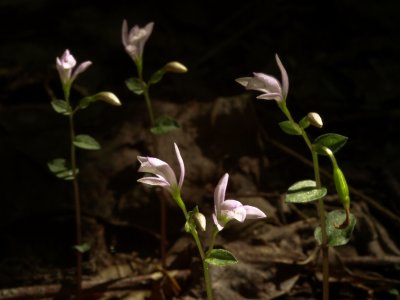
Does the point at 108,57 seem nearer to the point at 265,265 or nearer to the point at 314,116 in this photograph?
the point at 265,265

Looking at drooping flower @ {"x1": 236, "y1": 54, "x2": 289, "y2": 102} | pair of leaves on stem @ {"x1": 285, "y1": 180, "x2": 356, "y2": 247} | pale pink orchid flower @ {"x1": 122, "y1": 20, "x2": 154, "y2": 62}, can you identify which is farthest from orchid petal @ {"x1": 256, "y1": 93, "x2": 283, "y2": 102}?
pale pink orchid flower @ {"x1": 122, "y1": 20, "x2": 154, "y2": 62}

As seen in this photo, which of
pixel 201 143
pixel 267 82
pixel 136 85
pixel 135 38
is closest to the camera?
pixel 267 82

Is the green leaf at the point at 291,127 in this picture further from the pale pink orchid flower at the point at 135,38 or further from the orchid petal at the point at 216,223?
the pale pink orchid flower at the point at 135,38

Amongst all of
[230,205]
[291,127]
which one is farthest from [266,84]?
[230,205]

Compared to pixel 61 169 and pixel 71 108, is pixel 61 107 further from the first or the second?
pixel 61 169

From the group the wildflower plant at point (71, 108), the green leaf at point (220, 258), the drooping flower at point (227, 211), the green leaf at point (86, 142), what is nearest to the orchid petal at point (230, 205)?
the drooping flower at point (227, 211)

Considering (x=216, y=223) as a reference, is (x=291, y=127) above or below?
above
